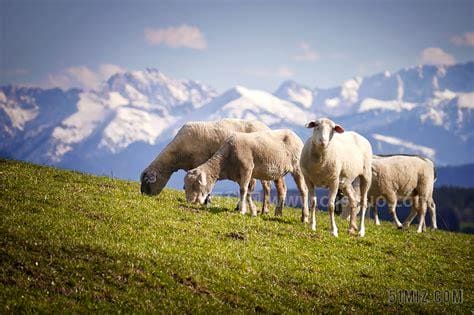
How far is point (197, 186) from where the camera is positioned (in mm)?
26578

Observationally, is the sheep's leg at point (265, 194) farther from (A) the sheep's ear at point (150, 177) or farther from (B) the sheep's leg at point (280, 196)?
(A) the sheep's ear at point (150, 177)

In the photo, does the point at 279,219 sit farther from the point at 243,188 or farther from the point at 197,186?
the point at 197,186

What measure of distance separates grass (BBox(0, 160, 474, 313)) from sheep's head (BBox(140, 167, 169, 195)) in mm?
4961

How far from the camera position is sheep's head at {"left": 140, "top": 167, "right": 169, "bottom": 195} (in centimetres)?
3083

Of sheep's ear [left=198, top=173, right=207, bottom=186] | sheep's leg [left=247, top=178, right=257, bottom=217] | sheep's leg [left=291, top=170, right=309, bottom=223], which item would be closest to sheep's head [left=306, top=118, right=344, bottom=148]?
sheep's leg [left=291, top=170, right=309, bottom=223]

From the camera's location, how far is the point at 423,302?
1814 centimetres

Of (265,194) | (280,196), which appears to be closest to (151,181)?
(265,194)

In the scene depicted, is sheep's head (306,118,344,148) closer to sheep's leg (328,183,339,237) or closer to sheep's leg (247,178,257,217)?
sheep's leg (328,183,339,237)

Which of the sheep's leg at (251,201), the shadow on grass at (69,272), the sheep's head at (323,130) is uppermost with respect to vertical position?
the sheep's head at (323,130)

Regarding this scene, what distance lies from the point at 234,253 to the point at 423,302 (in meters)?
6.16

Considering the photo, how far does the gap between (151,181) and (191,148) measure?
2790 mm

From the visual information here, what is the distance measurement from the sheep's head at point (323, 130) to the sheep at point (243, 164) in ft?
10.9

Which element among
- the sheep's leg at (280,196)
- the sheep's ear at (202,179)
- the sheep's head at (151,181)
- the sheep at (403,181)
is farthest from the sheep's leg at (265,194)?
the sheep at (403,181)

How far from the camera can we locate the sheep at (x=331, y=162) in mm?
23938
